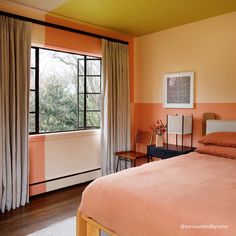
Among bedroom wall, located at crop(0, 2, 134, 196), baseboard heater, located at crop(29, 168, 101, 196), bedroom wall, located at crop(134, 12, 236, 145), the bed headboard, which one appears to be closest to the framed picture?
bedroom wall, located at crop(134, 12, 236, 145)

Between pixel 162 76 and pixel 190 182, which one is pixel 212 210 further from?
pixel 162 76

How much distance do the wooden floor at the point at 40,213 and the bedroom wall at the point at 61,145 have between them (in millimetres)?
217

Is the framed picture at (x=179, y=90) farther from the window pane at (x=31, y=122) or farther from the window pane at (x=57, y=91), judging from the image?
the window pane at (x=31, y=122)

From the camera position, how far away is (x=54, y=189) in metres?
3.64

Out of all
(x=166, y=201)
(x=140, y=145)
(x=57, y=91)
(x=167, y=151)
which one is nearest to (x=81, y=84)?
(x=57, y=91)

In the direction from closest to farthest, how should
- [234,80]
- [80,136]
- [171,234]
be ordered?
[171,234]
[234,80]
[80,136]

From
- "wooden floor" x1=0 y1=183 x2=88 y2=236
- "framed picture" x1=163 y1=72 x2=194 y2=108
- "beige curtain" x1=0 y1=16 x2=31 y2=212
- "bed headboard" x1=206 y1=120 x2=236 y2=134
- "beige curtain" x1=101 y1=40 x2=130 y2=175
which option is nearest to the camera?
"wooden floor" x1=0 y1=183 x2=88 y2=236

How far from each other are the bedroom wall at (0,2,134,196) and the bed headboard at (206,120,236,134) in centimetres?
179

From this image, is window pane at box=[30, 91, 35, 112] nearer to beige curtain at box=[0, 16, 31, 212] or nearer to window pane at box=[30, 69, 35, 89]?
window pane at box=[30, 69, 35, 89]

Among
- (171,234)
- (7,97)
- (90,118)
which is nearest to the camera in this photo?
(171,234)

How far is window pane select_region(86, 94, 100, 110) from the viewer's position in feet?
13.7

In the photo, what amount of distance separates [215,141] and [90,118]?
2.07m

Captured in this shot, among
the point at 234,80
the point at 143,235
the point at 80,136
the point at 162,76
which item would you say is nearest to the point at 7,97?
the point at 80,136

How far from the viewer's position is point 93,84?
13.8 ft
